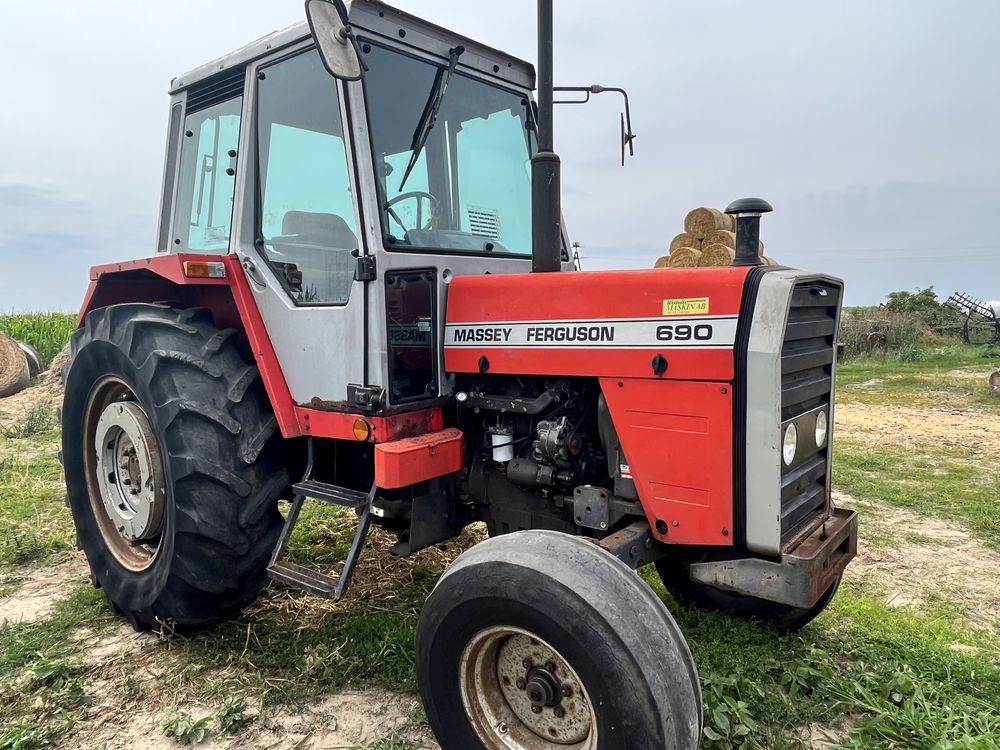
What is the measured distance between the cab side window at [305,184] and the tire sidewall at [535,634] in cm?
132

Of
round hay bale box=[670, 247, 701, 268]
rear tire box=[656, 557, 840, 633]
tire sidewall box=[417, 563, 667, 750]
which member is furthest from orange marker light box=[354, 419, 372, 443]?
round hay bale box=[670, 247, 701, 268]

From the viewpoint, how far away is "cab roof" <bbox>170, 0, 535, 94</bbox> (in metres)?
2.81

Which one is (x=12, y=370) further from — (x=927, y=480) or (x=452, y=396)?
Result: (x=927, y=480)

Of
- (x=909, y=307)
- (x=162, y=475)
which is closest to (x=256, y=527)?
(x=162, y=475)

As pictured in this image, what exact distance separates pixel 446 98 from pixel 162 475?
2.08m

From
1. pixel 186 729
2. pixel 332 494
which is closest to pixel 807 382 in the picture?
pixel 332 494

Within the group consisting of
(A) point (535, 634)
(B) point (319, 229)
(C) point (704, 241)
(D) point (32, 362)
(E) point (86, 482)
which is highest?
(C) point (704, 241)

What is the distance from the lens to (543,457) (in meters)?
2.86

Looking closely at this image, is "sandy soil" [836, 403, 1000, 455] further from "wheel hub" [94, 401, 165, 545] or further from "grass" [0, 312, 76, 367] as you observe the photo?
"grass" [0, 312, 76, 367]

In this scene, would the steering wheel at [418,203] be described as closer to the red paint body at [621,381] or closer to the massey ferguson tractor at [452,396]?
the massey ferguson tractor at [452,396]

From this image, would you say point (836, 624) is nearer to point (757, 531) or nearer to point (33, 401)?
point (757, 531)

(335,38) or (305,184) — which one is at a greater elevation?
(335,38)

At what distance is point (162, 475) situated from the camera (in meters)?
3.20

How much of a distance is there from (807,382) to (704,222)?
7823 millimetres
